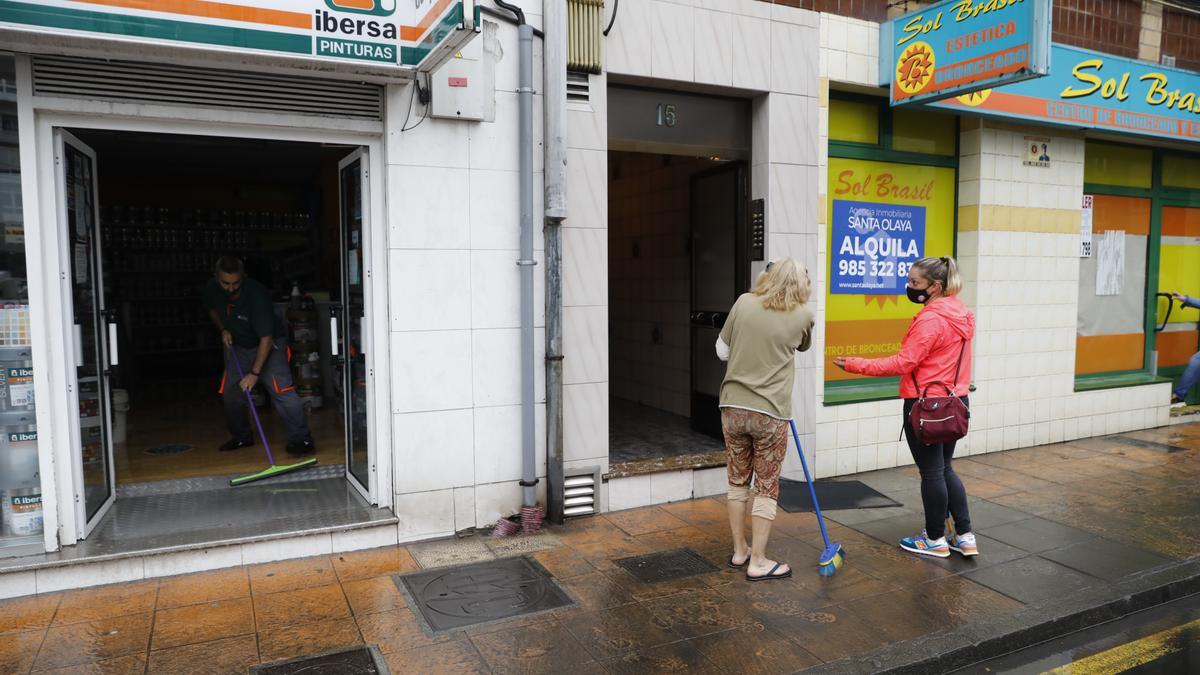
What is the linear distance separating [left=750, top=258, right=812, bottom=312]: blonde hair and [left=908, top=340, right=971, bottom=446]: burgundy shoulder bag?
3.56 ft

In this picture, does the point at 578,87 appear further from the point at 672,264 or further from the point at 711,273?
the point at 672,264

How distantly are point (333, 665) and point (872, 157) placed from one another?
619 centimetres

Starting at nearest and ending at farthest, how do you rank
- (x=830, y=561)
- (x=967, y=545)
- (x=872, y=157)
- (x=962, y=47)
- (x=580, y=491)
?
(x=830, y=561) < (x=967, y=545) < (x=580, y=491) < (x=962, y=47) < (x=872, y=157)

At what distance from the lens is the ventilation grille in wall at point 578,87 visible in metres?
5.82

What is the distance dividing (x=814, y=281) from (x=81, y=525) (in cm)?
566

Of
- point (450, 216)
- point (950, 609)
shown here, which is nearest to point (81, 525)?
point (450, 216)

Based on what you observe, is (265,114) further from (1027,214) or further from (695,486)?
(1027,214)

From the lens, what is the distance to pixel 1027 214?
826 cm

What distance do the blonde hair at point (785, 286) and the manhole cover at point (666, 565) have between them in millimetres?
1715

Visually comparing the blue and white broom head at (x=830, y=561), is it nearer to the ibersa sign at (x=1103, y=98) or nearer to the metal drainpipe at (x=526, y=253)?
the metal drainpipe at (x=526, y=253)

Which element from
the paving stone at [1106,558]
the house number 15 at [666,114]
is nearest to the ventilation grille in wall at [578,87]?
the house number 15 at [666,114]

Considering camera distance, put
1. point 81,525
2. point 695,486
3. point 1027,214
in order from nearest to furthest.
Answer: point 81,525, point 695,486, point 1027,214

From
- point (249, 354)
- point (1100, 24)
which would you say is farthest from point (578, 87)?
point (1100, 24)

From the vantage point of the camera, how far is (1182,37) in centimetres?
932
